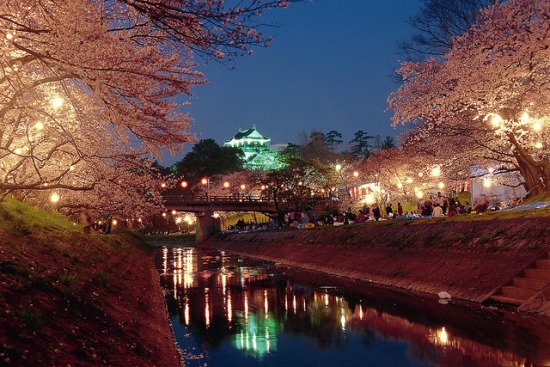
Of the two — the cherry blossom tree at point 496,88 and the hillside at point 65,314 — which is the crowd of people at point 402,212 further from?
the hillside at point 65,314

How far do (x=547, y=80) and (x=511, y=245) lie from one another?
8766mm

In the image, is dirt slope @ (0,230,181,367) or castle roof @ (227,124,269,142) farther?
castle roof @ (227,124,269,142)

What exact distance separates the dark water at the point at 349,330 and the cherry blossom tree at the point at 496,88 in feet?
30.9

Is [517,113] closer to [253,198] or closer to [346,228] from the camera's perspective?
[346,228]

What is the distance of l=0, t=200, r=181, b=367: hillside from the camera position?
6516mm

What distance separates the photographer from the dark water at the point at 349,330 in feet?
33.9

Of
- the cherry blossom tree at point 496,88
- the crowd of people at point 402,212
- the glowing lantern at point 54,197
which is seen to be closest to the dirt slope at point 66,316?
the glowing lantern at point 54,197

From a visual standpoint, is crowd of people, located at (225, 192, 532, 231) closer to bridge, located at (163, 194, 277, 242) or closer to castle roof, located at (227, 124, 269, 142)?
bridge, located at (163, 194, 277, 242)

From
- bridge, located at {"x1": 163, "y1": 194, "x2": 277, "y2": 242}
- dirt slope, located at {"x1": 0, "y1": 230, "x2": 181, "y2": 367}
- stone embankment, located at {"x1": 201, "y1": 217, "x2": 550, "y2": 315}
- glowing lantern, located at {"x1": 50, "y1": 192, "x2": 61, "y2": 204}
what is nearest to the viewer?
dirt slope, located at {"x1": 0, "y1": 230, "x2": 181, "y2": 367}

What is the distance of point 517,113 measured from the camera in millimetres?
24469

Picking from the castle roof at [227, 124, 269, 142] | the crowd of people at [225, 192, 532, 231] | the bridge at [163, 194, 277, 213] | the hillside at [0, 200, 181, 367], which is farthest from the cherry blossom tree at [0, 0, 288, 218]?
the castle roof at [227, 124, 269, 142]

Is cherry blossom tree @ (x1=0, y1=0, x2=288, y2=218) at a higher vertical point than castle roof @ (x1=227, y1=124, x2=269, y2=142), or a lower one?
lower

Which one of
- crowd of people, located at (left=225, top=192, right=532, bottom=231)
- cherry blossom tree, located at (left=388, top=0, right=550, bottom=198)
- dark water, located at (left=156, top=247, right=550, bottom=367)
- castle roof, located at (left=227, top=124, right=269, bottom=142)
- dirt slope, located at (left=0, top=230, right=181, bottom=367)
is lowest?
dark water, located at (left=156, top=247, right=550, bottom=367)

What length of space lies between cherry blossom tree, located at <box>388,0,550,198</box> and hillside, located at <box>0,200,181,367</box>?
1579 cm
